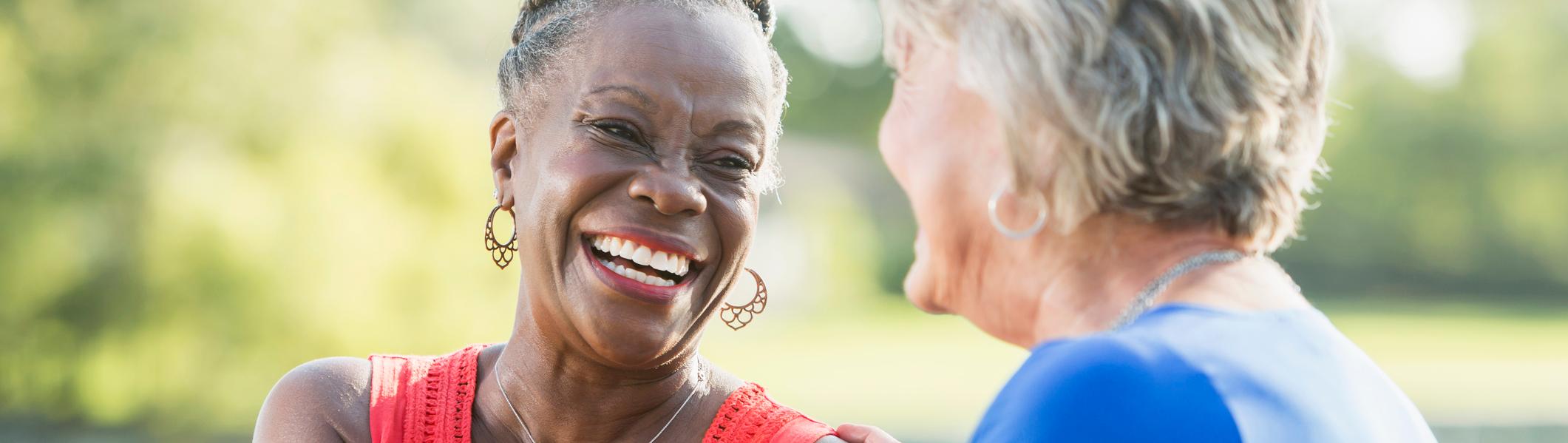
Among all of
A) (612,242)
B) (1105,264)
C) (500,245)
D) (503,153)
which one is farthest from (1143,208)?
(500,245)

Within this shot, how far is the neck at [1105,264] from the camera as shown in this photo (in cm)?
167

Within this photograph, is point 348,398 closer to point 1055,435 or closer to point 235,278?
point 1055,435

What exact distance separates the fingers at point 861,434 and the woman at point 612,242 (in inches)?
1.8

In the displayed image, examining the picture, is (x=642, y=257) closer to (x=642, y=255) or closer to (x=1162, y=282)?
(x=642, y=255)

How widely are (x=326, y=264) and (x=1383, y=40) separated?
132ft

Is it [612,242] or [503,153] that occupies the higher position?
[503,153]

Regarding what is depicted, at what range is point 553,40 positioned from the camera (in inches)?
99.3

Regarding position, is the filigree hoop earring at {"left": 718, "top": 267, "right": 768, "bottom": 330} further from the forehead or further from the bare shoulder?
the bare shoulder

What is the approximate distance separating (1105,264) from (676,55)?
959 mm

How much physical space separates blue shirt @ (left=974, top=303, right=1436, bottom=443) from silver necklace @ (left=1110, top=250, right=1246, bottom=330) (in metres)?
0.04

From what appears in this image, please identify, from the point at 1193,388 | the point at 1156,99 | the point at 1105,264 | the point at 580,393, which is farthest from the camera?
the point at 580,393

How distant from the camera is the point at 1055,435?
1.46 m

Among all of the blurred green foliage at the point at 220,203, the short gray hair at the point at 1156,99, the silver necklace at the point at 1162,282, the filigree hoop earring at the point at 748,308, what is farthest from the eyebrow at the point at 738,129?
the blurred green foliage at the point at 220,203

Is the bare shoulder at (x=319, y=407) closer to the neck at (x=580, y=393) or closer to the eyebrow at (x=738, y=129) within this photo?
the neck at (x=580, y=393)
